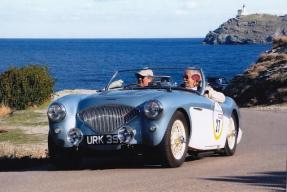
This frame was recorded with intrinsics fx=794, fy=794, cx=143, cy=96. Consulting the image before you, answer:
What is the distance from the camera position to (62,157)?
11.2m

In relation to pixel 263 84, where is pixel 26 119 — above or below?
below

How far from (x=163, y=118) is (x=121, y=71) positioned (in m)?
2.50

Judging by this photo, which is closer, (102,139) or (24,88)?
(102,139)

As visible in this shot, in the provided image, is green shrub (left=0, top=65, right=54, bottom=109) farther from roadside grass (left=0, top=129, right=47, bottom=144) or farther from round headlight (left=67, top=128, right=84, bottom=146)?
round headlight (left=67, top=128, right=84, bottom=146)

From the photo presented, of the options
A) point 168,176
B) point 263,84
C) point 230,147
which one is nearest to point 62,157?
point 168,176

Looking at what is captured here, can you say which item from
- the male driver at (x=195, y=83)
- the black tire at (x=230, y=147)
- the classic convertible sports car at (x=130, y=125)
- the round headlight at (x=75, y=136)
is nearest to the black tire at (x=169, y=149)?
the classic convertible sports car at (x=130, y=125)

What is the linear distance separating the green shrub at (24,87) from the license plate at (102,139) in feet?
75.2

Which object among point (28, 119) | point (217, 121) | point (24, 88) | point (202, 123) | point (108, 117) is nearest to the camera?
point (108, 117)

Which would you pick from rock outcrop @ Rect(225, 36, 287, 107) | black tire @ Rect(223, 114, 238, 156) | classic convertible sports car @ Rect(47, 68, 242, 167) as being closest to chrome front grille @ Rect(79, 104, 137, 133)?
classic convertible sports car @ Rect(47, 68, 242, 167)

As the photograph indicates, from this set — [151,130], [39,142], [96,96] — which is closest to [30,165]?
[96,96]

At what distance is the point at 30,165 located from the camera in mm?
12484

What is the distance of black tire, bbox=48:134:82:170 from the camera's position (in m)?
11.1

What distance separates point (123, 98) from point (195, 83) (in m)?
1.99

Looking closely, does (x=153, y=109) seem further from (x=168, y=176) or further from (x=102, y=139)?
(x=168, y=176)
